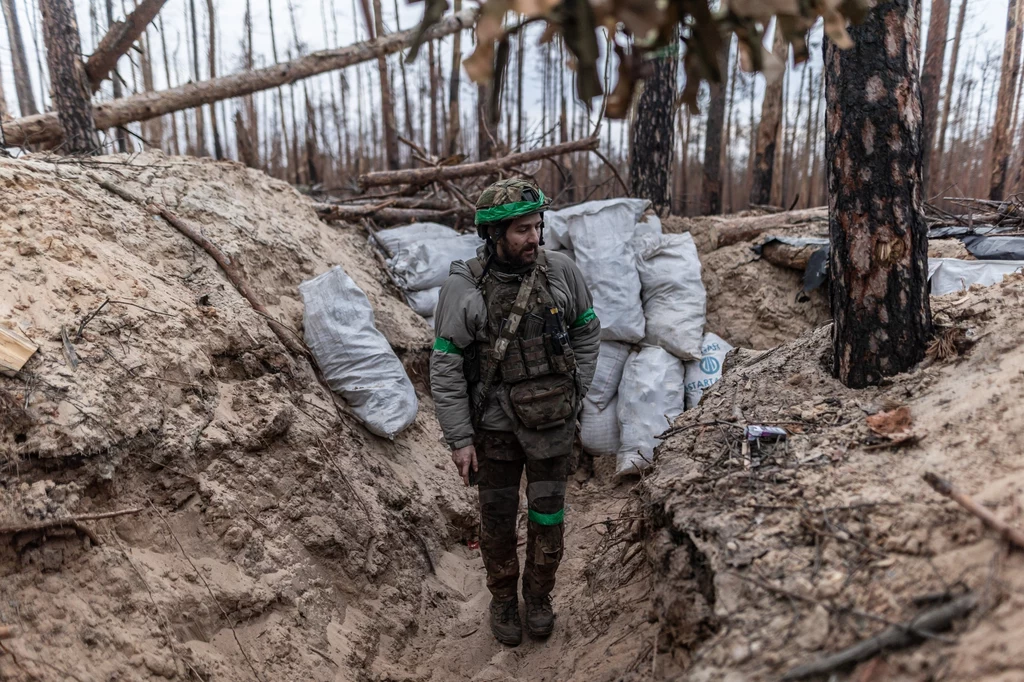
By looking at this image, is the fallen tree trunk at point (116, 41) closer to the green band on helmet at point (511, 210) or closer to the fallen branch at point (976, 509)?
the green band on helmet at point (511, 210)

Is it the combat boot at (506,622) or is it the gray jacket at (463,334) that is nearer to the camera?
the gray jacket at (463,334)

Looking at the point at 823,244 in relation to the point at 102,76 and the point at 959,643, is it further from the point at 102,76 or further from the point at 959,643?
the point at 102,76

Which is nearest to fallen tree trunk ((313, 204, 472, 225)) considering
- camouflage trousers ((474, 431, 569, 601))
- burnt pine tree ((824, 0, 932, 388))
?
camouflage trousers ((474, 431, 569, 601))

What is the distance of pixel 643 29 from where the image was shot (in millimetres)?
947

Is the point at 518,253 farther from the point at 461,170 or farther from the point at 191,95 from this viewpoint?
the point at 191,95

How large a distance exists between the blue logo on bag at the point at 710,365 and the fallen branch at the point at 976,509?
111 inches

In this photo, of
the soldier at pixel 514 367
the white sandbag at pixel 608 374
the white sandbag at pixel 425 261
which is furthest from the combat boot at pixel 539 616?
the white sandbag at pixel 425 261

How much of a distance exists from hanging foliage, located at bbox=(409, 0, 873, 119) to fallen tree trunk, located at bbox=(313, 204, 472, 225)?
14.9 feet

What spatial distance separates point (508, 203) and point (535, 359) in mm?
639

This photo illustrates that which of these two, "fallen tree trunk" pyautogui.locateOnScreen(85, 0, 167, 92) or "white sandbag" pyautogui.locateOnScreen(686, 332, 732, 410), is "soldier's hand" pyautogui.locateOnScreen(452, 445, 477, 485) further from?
"fallen tree trunk" pyautogui.locateOnScreen(85, 0, 167, 92)

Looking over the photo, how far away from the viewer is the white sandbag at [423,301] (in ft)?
15.8

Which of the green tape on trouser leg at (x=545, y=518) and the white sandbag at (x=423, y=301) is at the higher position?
the white sandbag at (x=423, y=301)

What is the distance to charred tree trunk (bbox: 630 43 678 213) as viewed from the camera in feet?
19.7

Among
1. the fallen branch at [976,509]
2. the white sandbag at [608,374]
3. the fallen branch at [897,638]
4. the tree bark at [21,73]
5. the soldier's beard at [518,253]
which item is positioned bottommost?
the white sandbag at [608,374]
